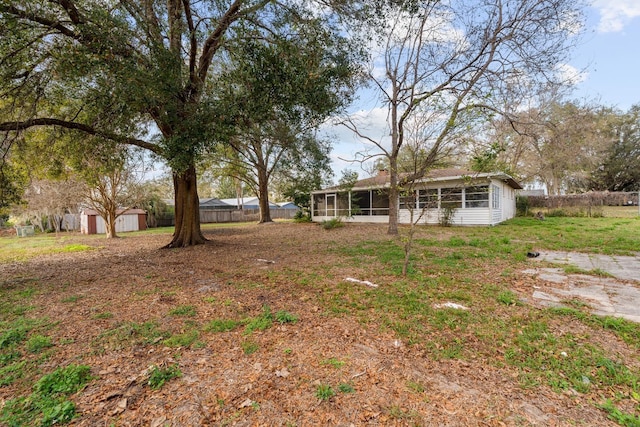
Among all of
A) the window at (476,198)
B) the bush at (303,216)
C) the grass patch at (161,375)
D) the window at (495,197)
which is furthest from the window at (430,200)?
the bush at (303,216)

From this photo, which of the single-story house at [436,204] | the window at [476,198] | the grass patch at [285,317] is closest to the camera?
the grass patch at [285,317]

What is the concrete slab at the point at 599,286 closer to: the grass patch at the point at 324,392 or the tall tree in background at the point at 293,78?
the grass patch at the point at 324,392

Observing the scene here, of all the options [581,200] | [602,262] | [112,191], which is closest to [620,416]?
[602,262]

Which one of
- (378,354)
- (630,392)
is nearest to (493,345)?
(630,392)

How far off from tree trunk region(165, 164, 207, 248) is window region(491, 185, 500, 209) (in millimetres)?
12654

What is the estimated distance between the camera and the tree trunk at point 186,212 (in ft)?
28.8

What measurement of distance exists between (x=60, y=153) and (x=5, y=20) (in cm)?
466

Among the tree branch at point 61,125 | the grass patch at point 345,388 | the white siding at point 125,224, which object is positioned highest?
the tree branch at point 61,125

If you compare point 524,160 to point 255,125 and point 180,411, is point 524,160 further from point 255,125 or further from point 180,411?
point 180,411

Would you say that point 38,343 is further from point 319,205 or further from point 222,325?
point 319,205

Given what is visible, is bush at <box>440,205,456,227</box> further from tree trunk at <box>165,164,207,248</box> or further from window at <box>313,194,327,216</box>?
tree trunk at <box>165,164,207,248</box>

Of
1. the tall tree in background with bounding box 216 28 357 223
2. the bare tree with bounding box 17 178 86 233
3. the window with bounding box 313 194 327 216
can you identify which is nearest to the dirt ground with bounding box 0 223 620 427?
the tall tree in background with bounding box 216 28 357 223

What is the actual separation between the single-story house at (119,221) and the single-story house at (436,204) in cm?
1262

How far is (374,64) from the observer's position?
9.30 m
